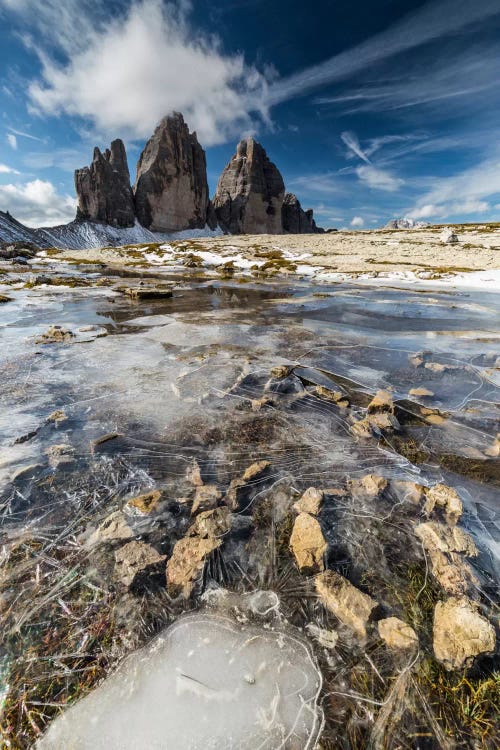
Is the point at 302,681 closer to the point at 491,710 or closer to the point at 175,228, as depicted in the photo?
the point at 491,710

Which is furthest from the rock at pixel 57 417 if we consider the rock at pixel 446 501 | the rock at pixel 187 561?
the rock at pixel 446 501

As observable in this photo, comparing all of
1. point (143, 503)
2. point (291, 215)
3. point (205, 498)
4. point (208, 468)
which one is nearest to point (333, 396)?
point (208, 468)

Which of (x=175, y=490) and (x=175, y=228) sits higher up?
(x=175, y=228)

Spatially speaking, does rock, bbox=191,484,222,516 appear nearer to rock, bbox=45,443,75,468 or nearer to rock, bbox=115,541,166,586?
rock, bbox=115,541,166,586

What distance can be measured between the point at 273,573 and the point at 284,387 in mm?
3504

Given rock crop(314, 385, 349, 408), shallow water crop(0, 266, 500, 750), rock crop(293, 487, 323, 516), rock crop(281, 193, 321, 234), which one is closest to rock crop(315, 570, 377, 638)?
shallow water crop(0, 266, 500, 750)

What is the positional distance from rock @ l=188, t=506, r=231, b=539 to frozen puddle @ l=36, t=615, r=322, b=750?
0.68 m

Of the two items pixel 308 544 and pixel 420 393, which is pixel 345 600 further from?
pixel 420 393

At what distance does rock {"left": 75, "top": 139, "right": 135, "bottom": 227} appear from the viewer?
101688 mm

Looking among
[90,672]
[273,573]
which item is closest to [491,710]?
[273,573]

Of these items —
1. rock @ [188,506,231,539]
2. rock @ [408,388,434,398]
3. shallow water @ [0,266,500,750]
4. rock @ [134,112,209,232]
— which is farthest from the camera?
rock @ [134,112,209,232]

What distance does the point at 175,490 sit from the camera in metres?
3.25

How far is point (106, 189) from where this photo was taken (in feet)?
336

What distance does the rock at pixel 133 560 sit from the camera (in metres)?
2.36
